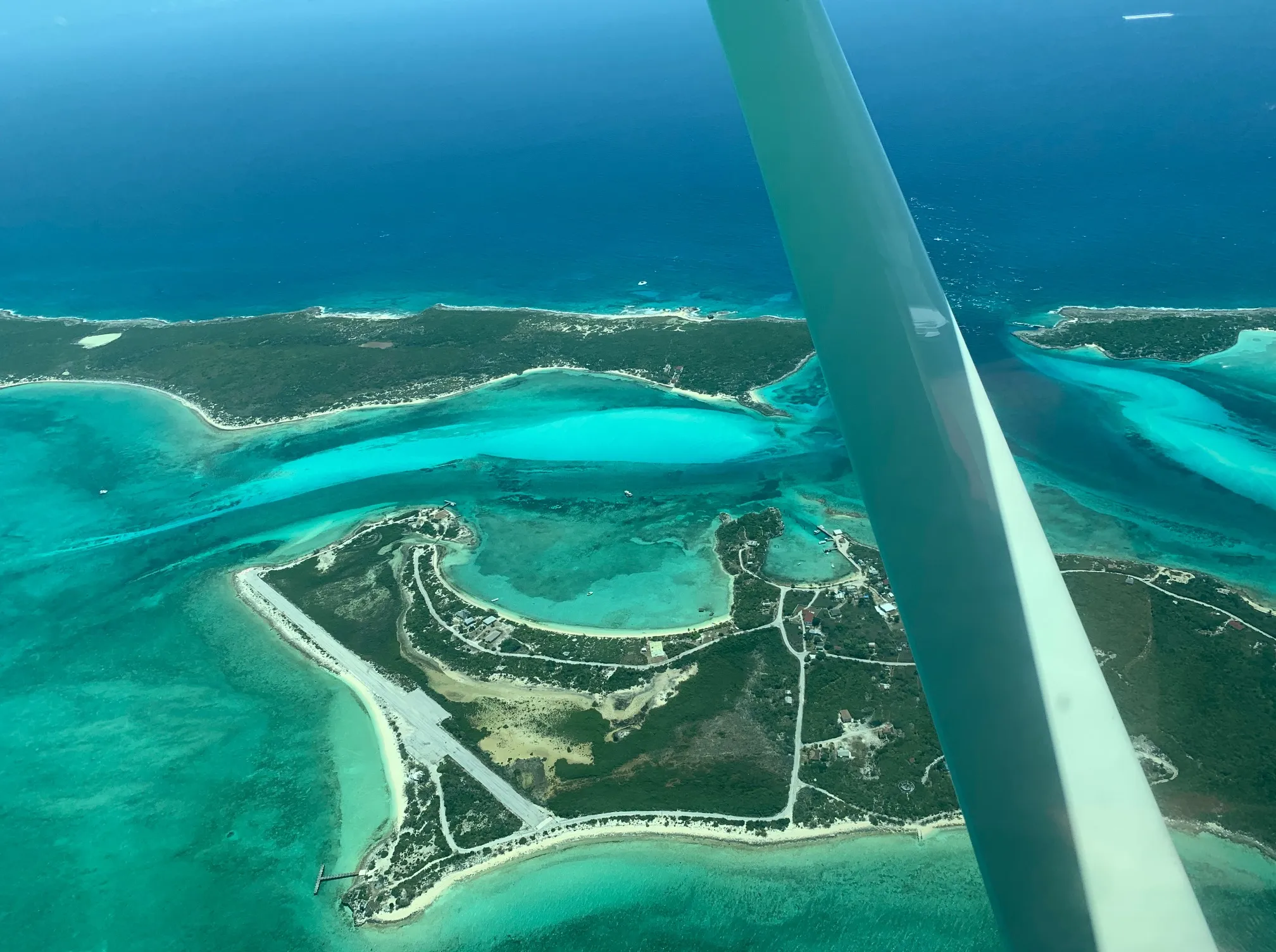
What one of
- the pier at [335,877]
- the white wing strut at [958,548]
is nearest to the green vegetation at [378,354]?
the pier at [335,877]

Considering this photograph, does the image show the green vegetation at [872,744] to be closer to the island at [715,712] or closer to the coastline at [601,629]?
the island at [715,712]

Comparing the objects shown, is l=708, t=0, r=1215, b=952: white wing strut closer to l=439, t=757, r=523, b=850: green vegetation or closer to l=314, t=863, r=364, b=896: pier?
l=439, t=757, r=523, b=850: green vegetation

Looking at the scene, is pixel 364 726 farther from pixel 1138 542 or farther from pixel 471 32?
pixel 471 32

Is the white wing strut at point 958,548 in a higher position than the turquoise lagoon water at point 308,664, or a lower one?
higher

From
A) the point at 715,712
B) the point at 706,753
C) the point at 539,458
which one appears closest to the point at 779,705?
the point at 715,712

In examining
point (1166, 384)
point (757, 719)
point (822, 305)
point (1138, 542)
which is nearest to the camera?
point (822, 305)

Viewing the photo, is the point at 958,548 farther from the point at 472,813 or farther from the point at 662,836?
the point at 472,813

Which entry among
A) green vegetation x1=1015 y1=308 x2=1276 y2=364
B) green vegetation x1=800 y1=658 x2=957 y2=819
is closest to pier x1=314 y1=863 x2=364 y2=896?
green vegetation x1=800 y1=658 x2=957 y2=819

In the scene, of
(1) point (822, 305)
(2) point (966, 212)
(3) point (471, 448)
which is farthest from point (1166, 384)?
(1) point (822, 305)
